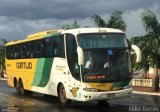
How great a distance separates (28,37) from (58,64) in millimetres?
6836

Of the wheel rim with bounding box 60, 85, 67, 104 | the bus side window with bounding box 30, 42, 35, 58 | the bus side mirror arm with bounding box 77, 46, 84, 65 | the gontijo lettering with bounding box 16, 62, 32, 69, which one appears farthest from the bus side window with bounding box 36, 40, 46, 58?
the bus side mirror arm with bounding box 77, 46, 84, 65

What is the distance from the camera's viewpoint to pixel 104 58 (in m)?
19.9

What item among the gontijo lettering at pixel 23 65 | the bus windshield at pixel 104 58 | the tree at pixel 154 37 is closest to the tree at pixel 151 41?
the tree at pixel 154 37

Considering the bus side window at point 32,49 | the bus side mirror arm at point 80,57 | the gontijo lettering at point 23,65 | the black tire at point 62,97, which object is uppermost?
the bus side window at point 32,49

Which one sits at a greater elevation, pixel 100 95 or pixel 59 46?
pixel 59 46

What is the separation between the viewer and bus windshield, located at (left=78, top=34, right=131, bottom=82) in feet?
64.6

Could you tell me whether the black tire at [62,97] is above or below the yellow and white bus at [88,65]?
below

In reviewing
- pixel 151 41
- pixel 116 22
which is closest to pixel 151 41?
pixel 151 41

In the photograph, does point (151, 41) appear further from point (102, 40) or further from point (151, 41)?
point (102, 40)

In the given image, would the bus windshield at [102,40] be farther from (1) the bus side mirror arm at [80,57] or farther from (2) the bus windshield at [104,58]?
(1) the bus side mirror arm at [80,57]

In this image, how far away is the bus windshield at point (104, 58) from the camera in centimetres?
1970

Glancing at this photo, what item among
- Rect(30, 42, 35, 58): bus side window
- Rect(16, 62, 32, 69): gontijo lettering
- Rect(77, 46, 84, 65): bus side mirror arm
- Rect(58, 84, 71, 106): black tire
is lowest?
Rect(58, 84, 71, 106): black tire

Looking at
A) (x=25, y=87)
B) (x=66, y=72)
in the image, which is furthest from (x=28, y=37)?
(x=66, y=72)

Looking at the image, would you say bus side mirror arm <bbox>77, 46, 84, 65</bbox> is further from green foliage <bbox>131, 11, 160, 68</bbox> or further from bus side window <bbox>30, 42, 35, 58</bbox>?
green foliage <bbox>131, 11, 160, 68</bbox>
